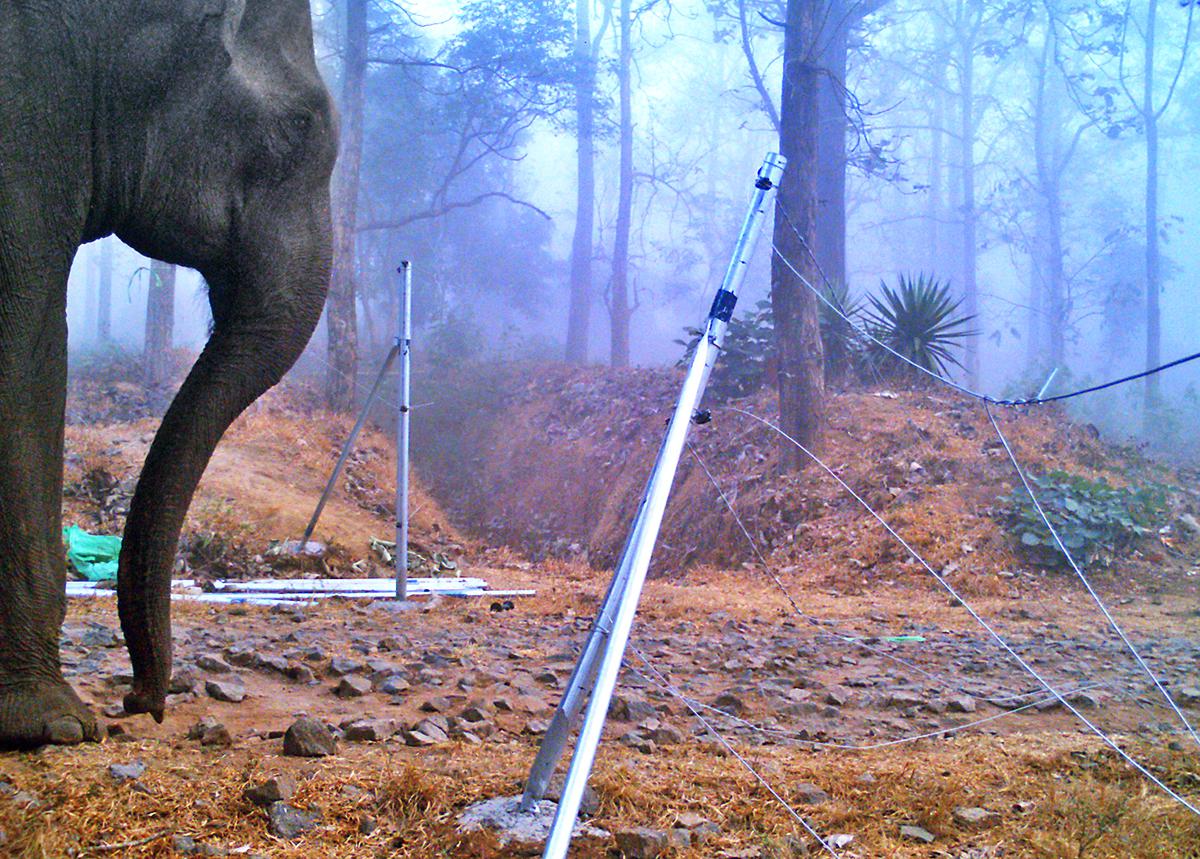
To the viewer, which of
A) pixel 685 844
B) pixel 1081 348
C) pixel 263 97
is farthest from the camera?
pixel 1081 348

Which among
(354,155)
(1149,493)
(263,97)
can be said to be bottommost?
(1149,493)

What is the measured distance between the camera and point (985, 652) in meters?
5.57

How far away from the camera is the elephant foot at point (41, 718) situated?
8.68 ft

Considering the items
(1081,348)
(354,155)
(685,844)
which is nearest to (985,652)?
(685,844)

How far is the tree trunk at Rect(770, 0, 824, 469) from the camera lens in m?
10.9

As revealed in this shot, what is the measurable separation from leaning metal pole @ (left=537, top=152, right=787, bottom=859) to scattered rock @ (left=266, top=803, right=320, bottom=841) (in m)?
0.52

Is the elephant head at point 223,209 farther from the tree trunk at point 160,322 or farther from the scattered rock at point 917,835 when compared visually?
the tree trunk at point 160,322

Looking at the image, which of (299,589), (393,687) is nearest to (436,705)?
(393,687)

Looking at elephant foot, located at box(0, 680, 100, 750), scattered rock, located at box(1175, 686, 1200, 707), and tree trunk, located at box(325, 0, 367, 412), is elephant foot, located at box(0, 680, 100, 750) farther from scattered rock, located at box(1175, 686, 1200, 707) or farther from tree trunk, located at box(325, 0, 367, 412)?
tree trunk, located at box(325, 0, 367, 412)

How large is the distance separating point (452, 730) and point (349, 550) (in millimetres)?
6456

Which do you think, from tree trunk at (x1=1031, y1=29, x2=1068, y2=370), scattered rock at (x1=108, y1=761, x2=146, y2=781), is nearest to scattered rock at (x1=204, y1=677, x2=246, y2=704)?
scattered rock at (x1=108, y1=761, x2=146, y2=781)

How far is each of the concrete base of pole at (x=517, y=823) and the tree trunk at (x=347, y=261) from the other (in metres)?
13.8

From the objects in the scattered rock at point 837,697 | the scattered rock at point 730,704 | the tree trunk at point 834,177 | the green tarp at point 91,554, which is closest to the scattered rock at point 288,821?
the scattered rock at point 730,704

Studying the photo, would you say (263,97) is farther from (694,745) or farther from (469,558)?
(469,558)
